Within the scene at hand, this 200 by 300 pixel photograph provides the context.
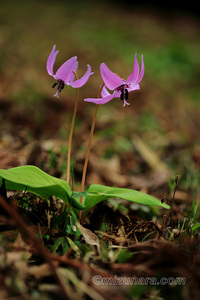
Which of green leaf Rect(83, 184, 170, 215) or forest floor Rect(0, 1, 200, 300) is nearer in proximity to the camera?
forest floor Rect(0, 1, 200, 300)

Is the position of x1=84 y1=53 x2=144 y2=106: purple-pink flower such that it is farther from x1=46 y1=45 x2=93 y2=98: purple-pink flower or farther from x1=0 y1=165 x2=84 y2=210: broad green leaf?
x1=0 y1=165 x2=84 y2=210: broad green leaf

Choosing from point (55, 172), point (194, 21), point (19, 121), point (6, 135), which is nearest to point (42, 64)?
point (19, 121)

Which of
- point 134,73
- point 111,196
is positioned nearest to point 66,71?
point 134,73

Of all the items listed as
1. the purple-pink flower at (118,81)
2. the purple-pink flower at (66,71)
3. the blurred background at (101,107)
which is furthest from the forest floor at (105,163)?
the purple-pink flower at (66,71)

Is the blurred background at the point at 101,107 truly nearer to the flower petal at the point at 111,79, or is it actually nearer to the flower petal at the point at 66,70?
the flower petal at the point at 66,70

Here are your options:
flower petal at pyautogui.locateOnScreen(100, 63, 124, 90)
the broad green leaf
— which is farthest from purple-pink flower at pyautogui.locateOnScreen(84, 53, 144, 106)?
the broad green leaf

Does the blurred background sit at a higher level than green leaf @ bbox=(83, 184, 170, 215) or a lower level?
higher

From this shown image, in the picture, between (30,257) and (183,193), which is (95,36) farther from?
(30,257)
